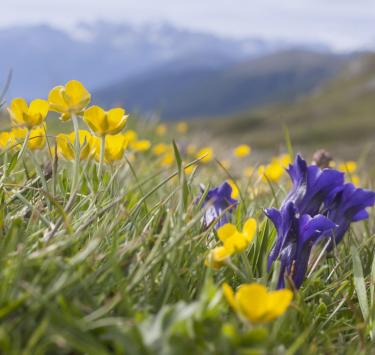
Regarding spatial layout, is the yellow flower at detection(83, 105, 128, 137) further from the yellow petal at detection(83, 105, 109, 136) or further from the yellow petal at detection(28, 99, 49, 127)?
the yellow petal at detection(28, 99, 49, 127)

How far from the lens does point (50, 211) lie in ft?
A: 5.65

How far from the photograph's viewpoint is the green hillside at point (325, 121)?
84.1 m

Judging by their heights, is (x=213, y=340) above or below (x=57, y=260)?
below

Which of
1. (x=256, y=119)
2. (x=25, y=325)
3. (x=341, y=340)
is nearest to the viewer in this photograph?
(x=25, y=325)

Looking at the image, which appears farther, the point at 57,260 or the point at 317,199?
the point at 317,199

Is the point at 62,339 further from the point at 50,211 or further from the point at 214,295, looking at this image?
the point at 50,211

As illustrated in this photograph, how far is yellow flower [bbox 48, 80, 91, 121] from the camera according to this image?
1709 millimetres

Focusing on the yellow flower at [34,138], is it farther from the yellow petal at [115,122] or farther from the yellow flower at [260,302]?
the yellow flower at [260,302]

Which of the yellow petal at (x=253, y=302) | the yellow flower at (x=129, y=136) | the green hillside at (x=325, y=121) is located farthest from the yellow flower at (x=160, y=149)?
the green hillside at (x=325, y=121)

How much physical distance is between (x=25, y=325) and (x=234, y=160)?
700 cm

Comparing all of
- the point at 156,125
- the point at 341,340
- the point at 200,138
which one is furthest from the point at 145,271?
the point at 200,138

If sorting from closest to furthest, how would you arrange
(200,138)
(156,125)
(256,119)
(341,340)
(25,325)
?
(25,325) < (341,340) < (156,125) < (200,138) < (256,119)

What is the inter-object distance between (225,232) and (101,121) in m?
0.50

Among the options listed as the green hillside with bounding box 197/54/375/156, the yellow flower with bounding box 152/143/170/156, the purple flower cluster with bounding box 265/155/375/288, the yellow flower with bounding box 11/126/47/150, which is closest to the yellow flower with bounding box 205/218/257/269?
the purple flower cluster with bounding box 265/155/375/288
